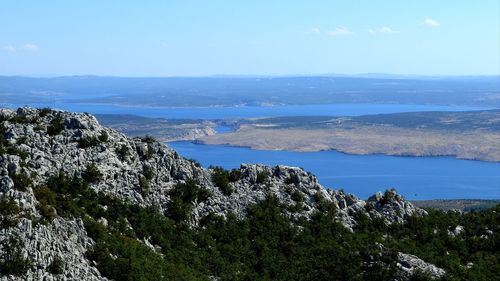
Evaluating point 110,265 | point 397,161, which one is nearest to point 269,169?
point 110,265

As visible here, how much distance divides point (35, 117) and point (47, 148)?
3.31 meters

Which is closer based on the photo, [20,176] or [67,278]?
[67,278]

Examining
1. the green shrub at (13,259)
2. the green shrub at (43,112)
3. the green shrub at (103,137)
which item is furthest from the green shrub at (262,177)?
the green shrub at (13,259)

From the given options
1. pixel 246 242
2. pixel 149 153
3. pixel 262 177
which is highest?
pixel 149 153

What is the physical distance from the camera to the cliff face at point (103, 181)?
21.1m

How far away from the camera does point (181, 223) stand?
2883 cm

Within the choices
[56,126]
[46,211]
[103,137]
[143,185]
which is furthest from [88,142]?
[46,211]

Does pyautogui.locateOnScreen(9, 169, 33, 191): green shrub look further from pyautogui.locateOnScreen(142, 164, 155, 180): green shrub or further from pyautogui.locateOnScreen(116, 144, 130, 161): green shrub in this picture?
pyautogui.locateOnScreen(142, 164, 155, 180): green shrub

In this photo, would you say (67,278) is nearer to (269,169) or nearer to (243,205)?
(243,205)

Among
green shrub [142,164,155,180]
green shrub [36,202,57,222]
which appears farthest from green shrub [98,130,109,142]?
green shrub [36,202,57,222]

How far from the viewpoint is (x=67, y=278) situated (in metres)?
20.2

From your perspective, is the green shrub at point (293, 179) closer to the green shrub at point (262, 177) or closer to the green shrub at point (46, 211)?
the green shrub at point (262, 177)

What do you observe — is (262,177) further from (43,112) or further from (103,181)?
(43,112)

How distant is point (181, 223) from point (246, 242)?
322 centimetres
